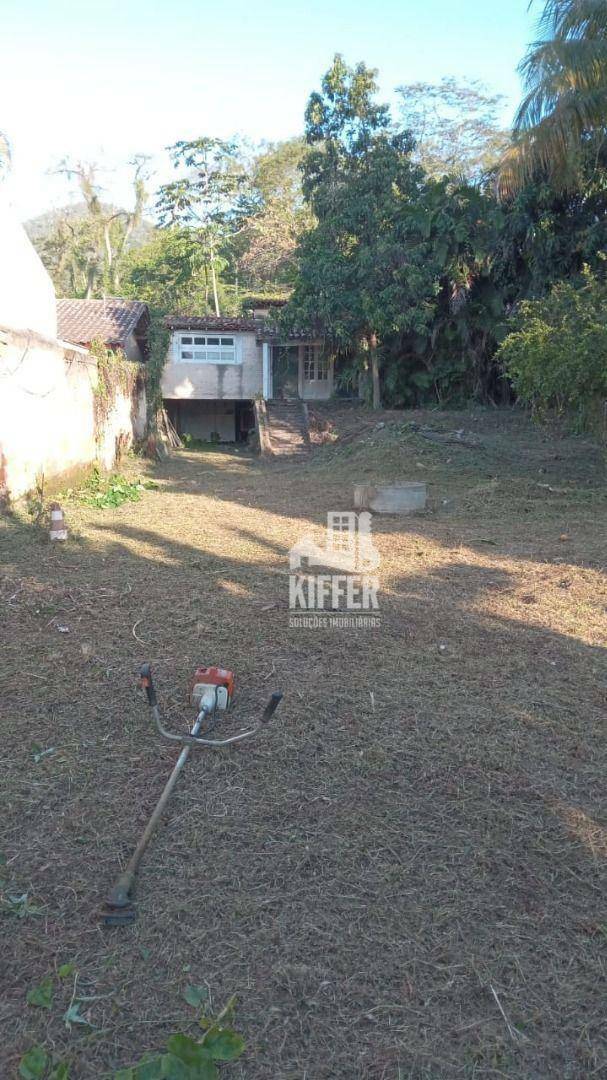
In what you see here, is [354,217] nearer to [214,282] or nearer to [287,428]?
[287,428]

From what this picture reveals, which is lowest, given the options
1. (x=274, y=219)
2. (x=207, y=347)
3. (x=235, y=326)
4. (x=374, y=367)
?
(x=374, y=367)

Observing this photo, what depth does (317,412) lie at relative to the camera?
19688 millimetres

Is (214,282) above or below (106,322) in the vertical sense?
above

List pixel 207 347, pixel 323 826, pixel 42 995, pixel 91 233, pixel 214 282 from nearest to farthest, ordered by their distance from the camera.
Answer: pixel 42 995 < pixel 323 826 < pixel 207 347 < pixel 214 282 < pixel 91 233

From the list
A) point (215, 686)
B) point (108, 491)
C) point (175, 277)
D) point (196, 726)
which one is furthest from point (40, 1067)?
point (175, 277)

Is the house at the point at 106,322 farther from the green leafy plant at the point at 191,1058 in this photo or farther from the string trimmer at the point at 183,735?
the green leafy plant at the point at 191,1058

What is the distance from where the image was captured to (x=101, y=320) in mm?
19953

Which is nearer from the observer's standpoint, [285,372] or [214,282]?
[285,372]

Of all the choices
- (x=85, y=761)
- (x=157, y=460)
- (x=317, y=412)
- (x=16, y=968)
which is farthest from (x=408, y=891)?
(x=317, y=412)

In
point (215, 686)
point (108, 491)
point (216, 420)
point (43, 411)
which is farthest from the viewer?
point (216, 420)

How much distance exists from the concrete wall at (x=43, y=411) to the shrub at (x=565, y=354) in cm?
592

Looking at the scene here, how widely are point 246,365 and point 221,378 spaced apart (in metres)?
0.81

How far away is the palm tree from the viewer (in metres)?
11.3

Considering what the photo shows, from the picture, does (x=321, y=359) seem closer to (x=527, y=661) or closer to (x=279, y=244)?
(x=279, y=244)
